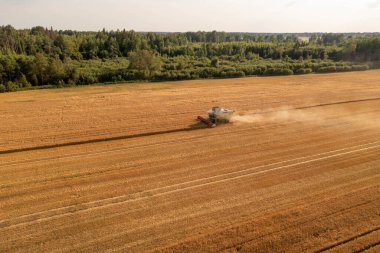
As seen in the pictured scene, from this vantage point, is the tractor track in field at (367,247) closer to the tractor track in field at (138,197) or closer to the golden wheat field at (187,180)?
the golden wheat field at (187,180)

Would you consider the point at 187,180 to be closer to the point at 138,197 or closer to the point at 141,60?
the point at 138,197

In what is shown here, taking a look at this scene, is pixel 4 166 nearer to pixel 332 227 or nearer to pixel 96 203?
pixel 96 203

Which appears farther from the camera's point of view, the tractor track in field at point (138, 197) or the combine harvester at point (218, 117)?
the combine harvester at point (218, 117)

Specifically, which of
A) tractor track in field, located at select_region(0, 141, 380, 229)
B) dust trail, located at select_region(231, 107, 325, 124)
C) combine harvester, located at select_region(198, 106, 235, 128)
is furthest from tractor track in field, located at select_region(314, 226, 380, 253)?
dust trail, located at select_region(231, 107, 325, 124)

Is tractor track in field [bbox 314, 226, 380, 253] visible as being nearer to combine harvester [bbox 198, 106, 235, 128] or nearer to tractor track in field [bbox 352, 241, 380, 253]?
tractor track in field [bbox 352, 241, 380, 253]

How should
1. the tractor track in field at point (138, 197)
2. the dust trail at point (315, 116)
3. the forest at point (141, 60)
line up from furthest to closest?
the forest at point (141, 60) < the dust trail at point (315, 116) < the tractor track in field at point (138, 197)

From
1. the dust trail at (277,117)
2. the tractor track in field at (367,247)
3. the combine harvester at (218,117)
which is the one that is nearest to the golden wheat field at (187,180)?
the tractor track in field at (367,247)
